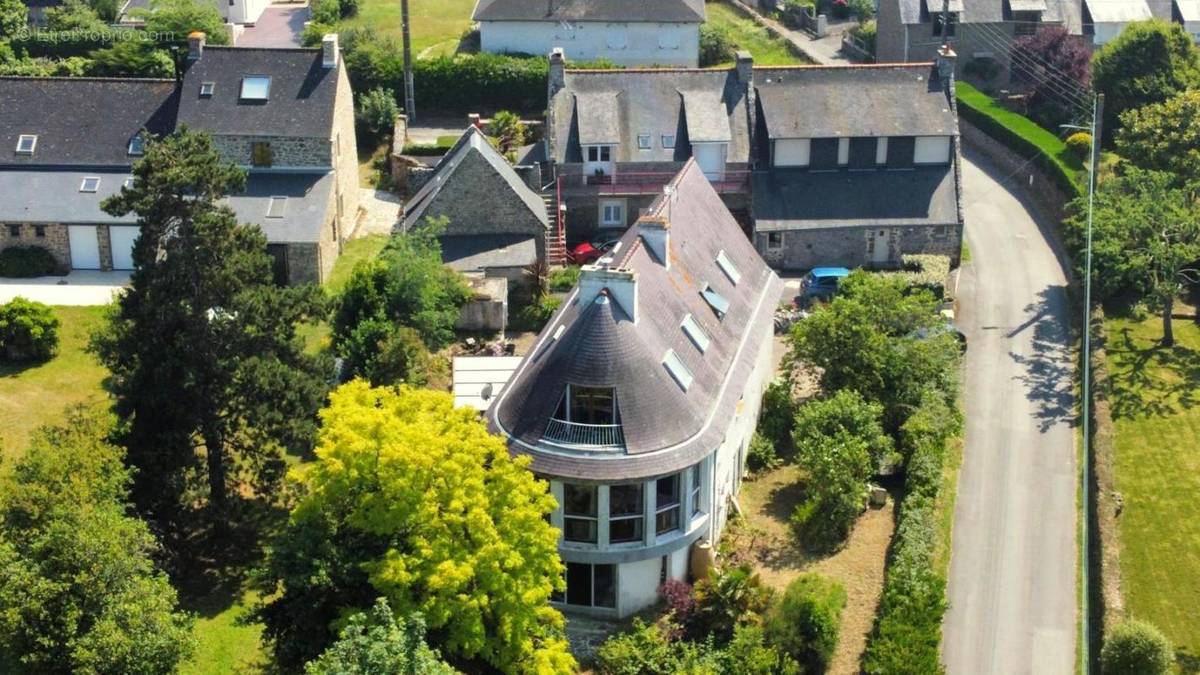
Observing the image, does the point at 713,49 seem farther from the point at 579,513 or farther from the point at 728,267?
the point at 579,513

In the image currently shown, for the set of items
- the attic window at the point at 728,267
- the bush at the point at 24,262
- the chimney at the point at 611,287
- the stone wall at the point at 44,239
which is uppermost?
the chimney at the point at 611,287

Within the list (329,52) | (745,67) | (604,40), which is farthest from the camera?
(604,40)

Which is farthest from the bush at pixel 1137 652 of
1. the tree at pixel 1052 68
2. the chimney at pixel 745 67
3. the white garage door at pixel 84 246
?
the tree at pixel 1052 68

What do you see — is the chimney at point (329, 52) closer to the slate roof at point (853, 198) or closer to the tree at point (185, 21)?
the tree at point (185, 21)

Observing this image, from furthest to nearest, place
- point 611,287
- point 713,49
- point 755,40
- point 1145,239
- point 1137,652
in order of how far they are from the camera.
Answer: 1. point 755,40
2. point 713,49
3. point 1145,239
4. point 611,287
5. point 1137,652

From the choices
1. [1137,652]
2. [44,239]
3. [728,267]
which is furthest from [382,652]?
[44,239]

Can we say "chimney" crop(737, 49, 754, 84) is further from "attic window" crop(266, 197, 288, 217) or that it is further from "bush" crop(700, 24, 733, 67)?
"attic window" crop(266, 197, 288, 217)
